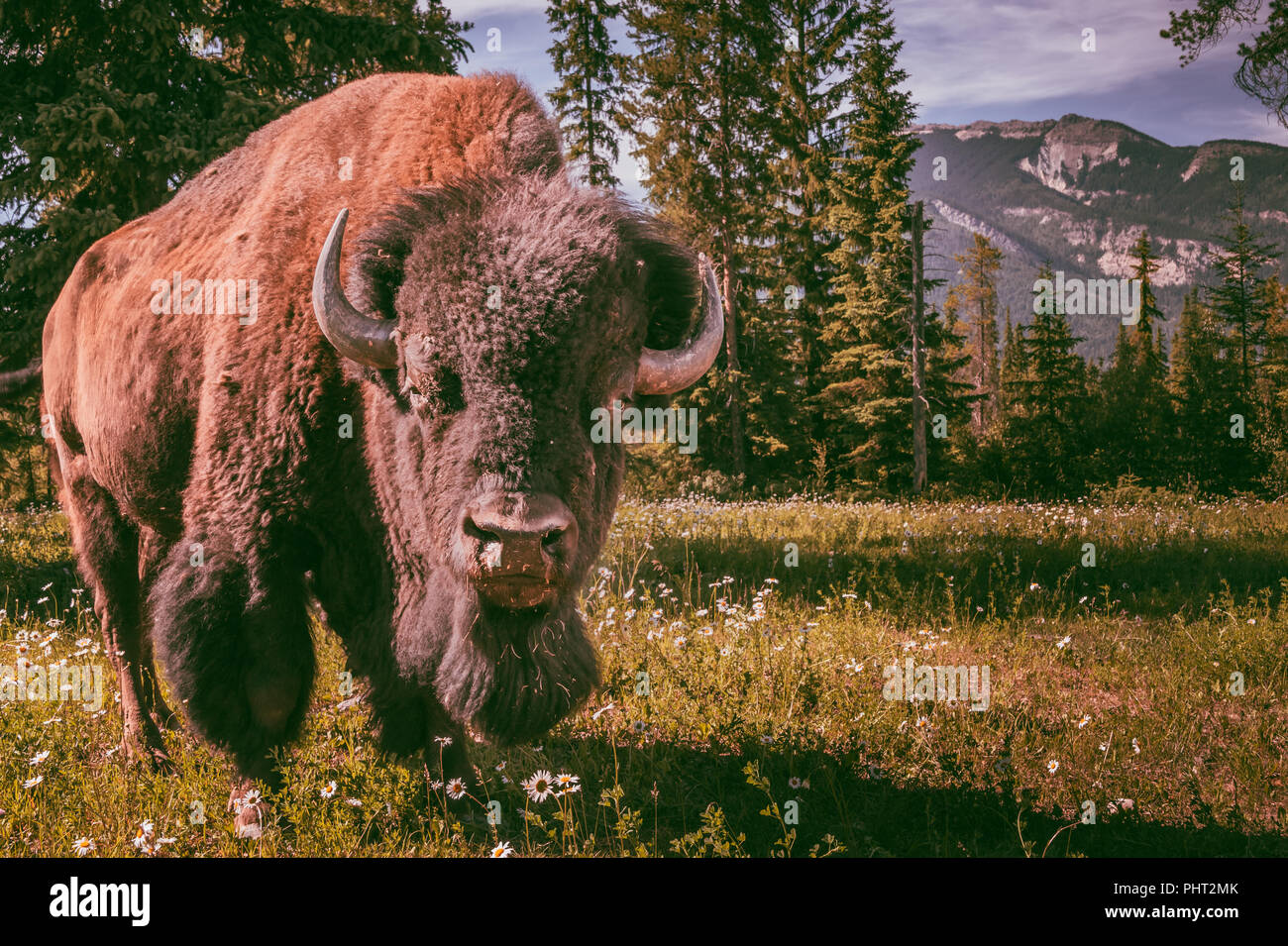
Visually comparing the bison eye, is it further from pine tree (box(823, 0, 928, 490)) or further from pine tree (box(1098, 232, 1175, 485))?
pine tree (box(823, 0, 928, 490))

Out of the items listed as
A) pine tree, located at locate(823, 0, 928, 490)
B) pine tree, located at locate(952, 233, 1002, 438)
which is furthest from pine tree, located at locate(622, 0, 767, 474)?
pine tree, located at locate(952, 233, 1002, 438)

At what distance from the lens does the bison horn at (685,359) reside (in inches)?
117

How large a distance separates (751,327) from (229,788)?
62.4 ft

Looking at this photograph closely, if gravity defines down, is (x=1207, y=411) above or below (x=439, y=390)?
below

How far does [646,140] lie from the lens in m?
18.6

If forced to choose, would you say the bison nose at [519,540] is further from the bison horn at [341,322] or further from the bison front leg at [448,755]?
the bison front leg at [448,755]

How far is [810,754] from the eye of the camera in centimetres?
383

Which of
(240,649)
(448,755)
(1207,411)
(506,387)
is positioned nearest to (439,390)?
(506,387)

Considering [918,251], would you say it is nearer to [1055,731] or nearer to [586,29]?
[586,29]

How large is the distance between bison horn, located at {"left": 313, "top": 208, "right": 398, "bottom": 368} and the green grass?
176 centimetres

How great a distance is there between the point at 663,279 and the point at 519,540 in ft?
4.68

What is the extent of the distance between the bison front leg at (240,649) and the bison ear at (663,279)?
1.95 m

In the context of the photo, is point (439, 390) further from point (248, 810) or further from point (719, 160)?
point (719, 160)

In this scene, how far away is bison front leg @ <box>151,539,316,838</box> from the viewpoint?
333 cm
